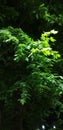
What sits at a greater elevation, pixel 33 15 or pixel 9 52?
pixel 33 15

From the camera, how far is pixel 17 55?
3.16 meters

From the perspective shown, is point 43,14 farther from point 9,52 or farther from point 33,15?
point 9,52

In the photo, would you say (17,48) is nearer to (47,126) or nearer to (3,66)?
(3,66)

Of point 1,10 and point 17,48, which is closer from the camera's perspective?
point 17,48

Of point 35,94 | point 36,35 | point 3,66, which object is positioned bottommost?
point 35,94

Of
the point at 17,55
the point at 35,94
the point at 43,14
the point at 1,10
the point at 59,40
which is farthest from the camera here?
the point at 59,40

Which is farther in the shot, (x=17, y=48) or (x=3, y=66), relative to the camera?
(x=3, y=66)

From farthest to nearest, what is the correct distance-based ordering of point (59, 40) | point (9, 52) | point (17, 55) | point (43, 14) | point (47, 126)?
point (47, 126), point (59, 40), point (43, 14), point (9, 52), point (17, 55)

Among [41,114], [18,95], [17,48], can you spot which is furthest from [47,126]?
[17,48]

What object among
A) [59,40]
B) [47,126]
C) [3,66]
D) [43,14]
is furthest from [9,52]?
[47,126]

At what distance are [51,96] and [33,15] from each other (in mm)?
1251

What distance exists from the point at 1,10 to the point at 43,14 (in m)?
0.61

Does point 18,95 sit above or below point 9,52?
below

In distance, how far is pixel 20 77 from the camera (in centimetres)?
355
